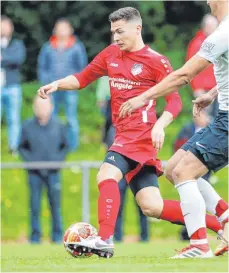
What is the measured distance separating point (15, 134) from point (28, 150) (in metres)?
4.04

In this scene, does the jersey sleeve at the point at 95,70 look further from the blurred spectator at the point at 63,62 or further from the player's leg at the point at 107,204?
the blurred spectator at the point at 63,62

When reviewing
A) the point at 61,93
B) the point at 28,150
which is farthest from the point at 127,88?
the point at 61,93

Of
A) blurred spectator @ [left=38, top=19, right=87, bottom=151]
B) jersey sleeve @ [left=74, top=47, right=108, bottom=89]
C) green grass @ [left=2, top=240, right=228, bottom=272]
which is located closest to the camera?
green grass @ [left=2, top=240, right=228, bottom=272]

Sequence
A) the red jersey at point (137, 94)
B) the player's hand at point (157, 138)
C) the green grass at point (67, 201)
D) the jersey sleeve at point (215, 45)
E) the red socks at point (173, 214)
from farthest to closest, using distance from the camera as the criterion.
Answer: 1. the green grass at point (67, 201)
2. the red socks at point (173, 214)
3. the red jersey at point (137, 94)
4. the player's hand at point (157, 138)
5. the jersey sleeve at point (215, 45)

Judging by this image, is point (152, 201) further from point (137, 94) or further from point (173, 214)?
point (137, 94)

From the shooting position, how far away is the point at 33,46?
25.4 meters

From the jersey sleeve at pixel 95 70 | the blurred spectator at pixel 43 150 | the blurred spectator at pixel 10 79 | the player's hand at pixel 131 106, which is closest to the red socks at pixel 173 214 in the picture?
the jersey sleeve at pixel 95 70

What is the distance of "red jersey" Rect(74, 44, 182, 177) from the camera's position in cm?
1103

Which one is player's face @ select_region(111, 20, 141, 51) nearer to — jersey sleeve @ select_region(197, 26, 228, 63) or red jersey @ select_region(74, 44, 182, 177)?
red jersey @ select_region(74, 44, 182, 177)

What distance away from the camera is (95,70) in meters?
11.4

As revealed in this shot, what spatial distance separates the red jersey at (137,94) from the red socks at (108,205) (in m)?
0.36

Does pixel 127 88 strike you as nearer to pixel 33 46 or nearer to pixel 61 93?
pixel 61 93

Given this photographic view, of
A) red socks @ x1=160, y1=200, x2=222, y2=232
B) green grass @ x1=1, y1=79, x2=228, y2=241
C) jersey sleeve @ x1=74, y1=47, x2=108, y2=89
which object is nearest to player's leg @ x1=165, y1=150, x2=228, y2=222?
red socks @ x1=160, y1=200, x2=222, y2=232

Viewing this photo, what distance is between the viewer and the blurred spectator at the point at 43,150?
664 inches
